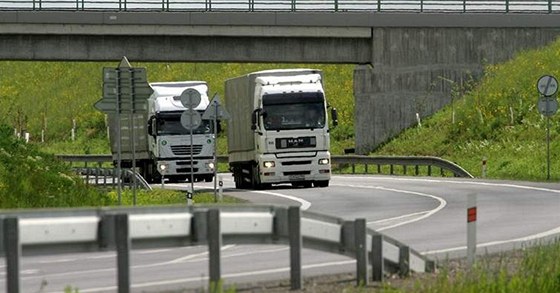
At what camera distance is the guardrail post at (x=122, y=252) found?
1192 cm

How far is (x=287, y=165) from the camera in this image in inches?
1740

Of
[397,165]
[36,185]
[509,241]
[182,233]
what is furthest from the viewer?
[397,165]

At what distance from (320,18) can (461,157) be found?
8.43m

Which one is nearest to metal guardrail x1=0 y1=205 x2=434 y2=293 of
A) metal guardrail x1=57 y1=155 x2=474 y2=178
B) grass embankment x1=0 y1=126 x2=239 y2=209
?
grass embankment x1=0 y1=126 x2=239 y2=209

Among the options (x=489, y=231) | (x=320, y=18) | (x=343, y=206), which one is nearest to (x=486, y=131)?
(x=320, y=18)

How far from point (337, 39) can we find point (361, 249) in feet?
166

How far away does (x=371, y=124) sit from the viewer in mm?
65938

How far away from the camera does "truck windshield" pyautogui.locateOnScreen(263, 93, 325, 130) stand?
143 ft

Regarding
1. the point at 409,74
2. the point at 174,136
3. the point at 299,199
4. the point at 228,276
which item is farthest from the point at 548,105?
the point at 228,276

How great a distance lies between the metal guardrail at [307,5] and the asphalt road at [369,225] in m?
18.2

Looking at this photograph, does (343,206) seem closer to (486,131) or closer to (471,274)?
(471,274)

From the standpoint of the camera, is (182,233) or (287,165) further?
(287,165)

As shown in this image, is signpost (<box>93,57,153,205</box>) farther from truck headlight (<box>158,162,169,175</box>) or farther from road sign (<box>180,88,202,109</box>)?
truck headlight (<box>158,162,169,175</box>)

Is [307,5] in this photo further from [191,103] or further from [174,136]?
[191,103]
